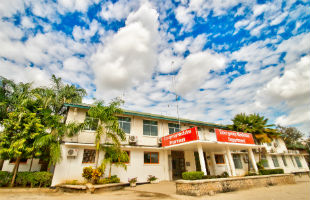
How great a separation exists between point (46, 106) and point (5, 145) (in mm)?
3529

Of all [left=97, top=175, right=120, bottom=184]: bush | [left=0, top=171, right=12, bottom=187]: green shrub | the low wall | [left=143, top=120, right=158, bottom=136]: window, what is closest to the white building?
[left=143, top=120, right=158, bottom=136]: window

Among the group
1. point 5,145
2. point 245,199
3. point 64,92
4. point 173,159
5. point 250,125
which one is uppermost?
point 64,92

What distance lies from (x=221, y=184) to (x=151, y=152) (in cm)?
669

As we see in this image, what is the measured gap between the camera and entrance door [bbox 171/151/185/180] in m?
15.2

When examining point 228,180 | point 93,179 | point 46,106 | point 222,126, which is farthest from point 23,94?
point 222,126

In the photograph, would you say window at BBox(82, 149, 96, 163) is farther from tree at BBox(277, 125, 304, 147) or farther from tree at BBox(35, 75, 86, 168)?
tree at BBox(277, 125, 304, 147)

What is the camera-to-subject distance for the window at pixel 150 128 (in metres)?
15.4

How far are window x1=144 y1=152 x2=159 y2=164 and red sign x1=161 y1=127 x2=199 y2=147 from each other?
57.9 inches

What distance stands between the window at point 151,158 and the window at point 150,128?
1.93 metres

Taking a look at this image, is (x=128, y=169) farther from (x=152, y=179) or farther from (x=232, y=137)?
(x=232, y=137)

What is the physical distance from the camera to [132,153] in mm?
13812

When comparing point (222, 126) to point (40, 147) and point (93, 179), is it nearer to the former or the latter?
point (93, 179)

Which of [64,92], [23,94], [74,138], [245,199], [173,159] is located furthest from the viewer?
[64,92]

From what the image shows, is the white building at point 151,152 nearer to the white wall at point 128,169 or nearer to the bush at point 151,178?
the white wall at point 128,169
